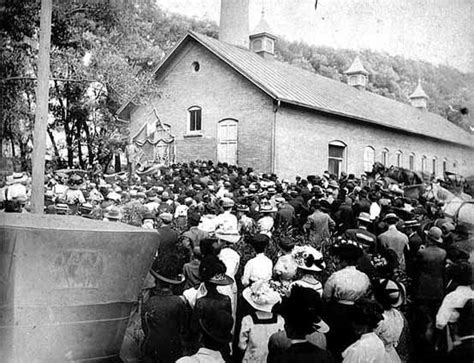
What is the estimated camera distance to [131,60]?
12688 mm

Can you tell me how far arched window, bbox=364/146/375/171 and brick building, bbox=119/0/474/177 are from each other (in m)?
0.03

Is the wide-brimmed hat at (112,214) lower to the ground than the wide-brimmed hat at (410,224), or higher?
higher

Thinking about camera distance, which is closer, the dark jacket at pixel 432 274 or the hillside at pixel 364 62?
the dark jacket at pixel 432 274

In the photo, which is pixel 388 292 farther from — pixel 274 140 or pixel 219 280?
pixel 274 140

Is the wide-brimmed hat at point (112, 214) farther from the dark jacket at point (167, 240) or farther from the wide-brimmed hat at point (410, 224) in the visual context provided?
the wide-brimmed hat at point (410, 224)

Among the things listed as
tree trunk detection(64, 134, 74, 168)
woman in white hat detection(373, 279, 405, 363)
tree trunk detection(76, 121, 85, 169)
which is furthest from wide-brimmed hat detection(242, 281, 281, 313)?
tree trunk detection(76, 121, 85, 169)

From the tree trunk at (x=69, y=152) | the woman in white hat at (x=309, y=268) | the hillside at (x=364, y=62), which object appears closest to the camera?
the woman in white hat at (x=309, y=268)

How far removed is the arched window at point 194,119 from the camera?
19.5 meters

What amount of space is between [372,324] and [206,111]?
16.2 meters

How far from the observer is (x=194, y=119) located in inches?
774

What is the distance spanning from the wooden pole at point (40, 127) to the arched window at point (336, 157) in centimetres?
1419

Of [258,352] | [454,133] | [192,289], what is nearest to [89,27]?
[192,289]

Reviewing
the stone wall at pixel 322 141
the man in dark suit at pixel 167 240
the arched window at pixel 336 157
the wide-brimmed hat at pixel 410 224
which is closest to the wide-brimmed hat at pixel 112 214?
the man in dark suit at pixel 167 240

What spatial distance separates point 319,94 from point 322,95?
0.77 feet
